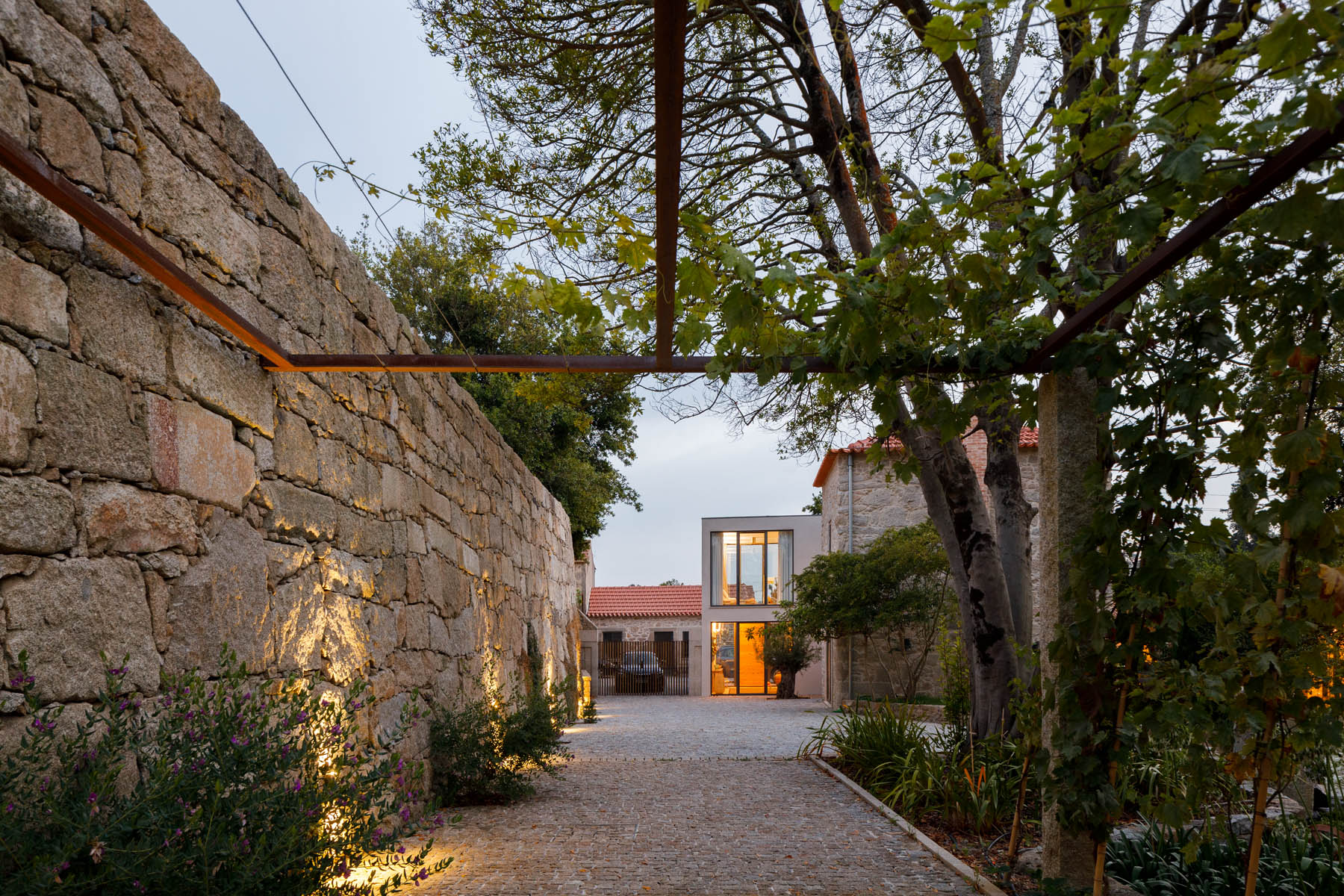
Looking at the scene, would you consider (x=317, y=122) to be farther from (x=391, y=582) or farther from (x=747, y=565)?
(x=747, y=565)

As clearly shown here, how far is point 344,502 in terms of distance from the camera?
4.18 m

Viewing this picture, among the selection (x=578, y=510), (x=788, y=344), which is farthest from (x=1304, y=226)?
(x=578, y=510)

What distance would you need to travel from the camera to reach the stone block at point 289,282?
3.48 m

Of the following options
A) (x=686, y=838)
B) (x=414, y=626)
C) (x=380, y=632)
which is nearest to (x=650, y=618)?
(x=414, y=626)

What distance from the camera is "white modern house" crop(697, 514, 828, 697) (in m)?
20.9

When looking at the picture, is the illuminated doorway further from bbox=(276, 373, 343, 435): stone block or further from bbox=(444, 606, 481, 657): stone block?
bbox=(276, 373, 343, 435): stone block

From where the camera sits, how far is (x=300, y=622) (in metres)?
3.59

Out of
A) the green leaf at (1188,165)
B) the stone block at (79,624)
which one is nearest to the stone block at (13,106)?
the stone block at (79,624)

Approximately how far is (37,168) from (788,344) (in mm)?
2444

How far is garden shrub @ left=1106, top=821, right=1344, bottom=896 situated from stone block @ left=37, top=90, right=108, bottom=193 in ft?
12.8

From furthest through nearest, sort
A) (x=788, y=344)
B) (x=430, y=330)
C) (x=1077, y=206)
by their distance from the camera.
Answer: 1. (x=430, y=330)
2. (x=788, y=344)
3. (x=1077, y=206)

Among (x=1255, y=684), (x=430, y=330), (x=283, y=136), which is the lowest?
(x=1255, y=684)

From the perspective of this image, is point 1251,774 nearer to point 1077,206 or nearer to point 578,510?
point 1077,206

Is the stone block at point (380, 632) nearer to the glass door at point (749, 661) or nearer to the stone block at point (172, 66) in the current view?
the stone block at point (172, 66)
